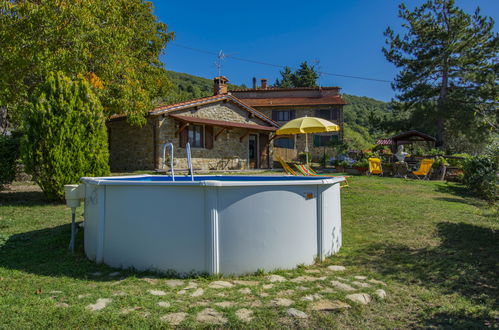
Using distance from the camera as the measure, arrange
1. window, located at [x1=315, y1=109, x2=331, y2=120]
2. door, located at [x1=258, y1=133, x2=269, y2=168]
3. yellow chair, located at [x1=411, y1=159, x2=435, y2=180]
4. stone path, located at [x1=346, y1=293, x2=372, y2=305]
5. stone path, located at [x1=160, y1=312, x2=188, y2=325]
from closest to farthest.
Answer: stone path, located at [x1=160, y1=312, x2=188, y2=325] < stone path, located at [x1=346, y1=293, x2=372, y2=305] < yellow chair, located at [x1=411, y1=159, x2=435, y2=180] < door, located at [x1=258, y1=133, x2=269, y2=168] < window, located at [x1=315, y1=109, x2=331, y2=120]

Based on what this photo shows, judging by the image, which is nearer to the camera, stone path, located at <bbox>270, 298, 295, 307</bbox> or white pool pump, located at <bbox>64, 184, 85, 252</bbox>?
stone path, located at <bbox>270, 298, 295, 307</bbox>

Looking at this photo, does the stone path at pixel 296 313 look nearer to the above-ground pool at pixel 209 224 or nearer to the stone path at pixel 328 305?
the stone path at pixel 328 305

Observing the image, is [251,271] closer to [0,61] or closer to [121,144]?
[0,61]

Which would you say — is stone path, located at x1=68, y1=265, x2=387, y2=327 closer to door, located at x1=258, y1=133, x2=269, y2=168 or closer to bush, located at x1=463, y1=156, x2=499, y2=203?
bush, located at x1=463, y1=156, x2=499, y2=203

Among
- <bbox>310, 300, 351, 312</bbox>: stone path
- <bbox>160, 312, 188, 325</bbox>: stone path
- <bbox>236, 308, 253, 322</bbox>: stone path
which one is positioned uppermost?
<bbox>160, 312, 188, 325</bbox>: stone path

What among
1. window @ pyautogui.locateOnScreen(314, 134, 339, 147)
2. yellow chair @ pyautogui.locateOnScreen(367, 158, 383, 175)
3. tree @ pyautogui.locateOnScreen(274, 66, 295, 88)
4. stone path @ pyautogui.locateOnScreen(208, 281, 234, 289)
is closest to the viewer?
stone path @ pyautogui.locateOnScreen(208, 281, 234, 289)

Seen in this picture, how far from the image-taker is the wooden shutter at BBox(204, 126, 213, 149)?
1792 centimetres

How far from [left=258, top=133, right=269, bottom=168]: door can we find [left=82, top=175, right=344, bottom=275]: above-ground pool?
57.3 ft

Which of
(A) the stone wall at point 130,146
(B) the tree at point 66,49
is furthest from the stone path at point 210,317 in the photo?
(A) the stone wall at point 130,146

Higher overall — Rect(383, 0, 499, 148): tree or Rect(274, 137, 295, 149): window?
Rect(383, 0, 499, 148): tree

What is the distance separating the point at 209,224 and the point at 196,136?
47.6ft

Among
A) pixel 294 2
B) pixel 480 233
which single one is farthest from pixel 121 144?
pixel 480 233

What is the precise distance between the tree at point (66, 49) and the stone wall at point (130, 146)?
305cm

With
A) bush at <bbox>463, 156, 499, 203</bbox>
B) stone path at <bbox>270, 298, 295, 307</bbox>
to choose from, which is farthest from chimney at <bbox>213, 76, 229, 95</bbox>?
stone path at <bbox>270, 298, 295, 307</bbox>
